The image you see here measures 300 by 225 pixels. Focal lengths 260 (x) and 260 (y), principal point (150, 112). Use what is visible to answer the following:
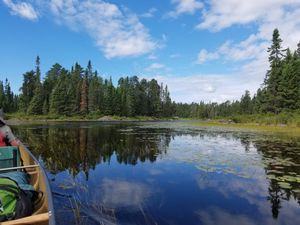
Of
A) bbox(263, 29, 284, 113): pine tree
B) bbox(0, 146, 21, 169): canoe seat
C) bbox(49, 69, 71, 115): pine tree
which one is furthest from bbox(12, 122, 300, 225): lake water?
bbox(49, 69, 71, 115): pine tree

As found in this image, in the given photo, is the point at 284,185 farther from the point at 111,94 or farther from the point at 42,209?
the point at 111,94

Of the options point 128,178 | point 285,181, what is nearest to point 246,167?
point 285,181

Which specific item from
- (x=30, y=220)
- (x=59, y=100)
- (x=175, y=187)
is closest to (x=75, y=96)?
(x=59, y=100)

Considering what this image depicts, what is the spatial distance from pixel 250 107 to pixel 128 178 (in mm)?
96942

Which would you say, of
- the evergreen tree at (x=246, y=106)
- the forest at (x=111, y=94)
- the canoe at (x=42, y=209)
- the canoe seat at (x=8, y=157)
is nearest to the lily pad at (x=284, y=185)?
the canoe at (x=42, y=209)

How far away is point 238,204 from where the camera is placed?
22.4 feet

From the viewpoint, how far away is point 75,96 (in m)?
74.1

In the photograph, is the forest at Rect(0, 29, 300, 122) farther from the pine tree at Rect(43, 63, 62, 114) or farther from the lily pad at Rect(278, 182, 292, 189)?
the lily pad at Rect(278, 182, 292, 189)

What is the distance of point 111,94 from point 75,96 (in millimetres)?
10941

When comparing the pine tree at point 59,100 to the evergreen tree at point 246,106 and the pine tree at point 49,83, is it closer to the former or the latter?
the pine tree at point 49,83

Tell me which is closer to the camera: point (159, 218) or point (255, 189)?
point (159, 218)

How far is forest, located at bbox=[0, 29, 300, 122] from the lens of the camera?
145 feet

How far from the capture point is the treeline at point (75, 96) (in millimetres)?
68938

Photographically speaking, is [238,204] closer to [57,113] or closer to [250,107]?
[57,113]
